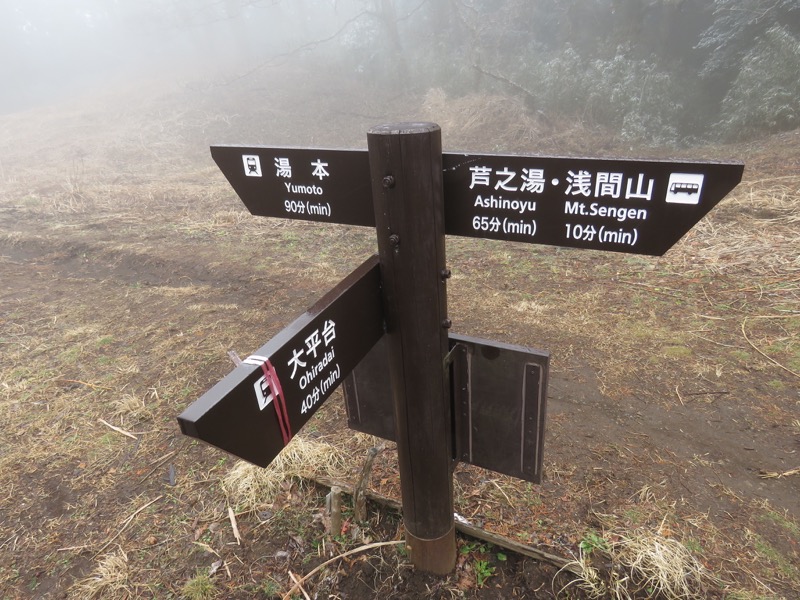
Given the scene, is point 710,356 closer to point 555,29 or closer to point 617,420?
point 617,420

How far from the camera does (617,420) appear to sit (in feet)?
10.6

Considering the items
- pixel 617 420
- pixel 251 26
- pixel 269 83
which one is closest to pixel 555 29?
pixel 269 83

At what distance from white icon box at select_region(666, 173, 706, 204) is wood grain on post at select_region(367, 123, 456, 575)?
2.03 feet

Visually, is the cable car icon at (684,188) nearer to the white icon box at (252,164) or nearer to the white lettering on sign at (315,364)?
the white lettering on sign at (315,364)

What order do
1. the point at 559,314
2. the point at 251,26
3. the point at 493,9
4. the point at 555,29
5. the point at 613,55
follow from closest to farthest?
the point at 559,314
the point at 613,55
the point at 555,29
the point at 493,9
the point at 251,26

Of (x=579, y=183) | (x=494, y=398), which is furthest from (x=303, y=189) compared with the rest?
(x=494, y=398)

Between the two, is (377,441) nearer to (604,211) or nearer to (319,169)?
(319,169)

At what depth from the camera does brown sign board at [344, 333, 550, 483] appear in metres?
1.72

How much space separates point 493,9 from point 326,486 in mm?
17484

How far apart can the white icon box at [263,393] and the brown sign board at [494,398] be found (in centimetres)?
75

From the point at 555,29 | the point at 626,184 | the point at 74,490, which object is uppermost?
the point at 555,29

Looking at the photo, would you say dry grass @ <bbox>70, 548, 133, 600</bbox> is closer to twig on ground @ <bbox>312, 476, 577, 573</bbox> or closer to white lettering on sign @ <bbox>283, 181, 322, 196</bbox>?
twig on ground @ <bbox>312, 476, 577, 573</bbox>

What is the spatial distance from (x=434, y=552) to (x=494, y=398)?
0.89 meters

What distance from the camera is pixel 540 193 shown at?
4.62 feet
